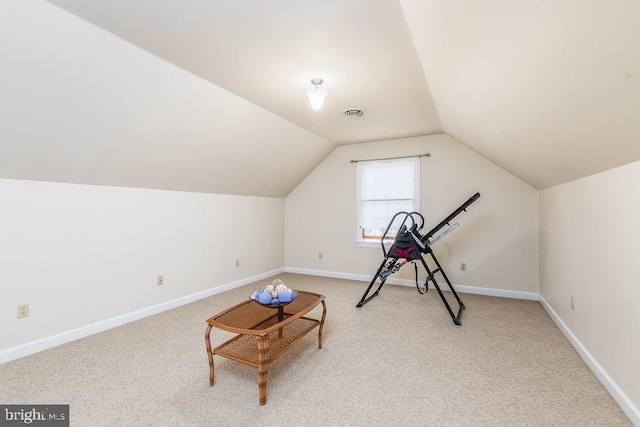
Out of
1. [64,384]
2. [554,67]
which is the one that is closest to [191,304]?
[64,384]

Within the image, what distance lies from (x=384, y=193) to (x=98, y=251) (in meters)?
3.86

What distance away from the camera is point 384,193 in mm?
4883

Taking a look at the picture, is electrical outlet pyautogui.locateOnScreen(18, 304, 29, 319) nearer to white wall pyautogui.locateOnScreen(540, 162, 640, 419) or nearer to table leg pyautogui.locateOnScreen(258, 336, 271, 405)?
table leg pyautogui.locateOnScreen(258, 336, 271, 405)

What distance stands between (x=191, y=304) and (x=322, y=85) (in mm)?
3087

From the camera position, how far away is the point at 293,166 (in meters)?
4.90

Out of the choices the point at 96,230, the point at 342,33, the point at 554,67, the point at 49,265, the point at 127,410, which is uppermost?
the point at 342,33

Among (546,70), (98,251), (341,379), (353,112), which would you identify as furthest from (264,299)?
(353,112)

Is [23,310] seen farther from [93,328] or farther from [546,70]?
[546,70]

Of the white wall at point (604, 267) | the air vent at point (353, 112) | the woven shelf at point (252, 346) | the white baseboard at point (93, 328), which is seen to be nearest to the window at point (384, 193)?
the air vent at point (353, 112)

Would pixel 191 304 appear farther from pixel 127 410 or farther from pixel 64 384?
pixel 127 410

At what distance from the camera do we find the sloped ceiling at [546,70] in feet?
3.22

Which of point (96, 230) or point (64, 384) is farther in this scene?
point (96, 230)

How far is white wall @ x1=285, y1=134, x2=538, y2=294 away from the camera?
404 centimetres

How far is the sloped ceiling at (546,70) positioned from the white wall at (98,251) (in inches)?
126
